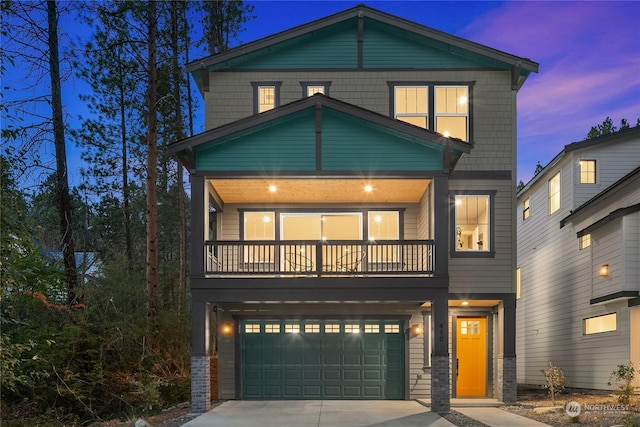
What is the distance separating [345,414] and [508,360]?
17.5 feet

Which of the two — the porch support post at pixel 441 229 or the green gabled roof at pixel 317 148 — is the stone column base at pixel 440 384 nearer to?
Result: the porch support post at pixel 441 229

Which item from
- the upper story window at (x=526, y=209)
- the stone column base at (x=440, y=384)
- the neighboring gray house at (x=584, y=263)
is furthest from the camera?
the upper story window at (x=526, y=209)

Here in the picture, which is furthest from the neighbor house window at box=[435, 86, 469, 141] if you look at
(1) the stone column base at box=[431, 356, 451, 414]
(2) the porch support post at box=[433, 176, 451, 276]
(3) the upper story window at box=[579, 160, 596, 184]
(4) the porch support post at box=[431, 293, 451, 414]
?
(1) the stone column base at box=[431, 356, 451, 414]

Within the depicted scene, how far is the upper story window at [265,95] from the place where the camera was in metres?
17.3

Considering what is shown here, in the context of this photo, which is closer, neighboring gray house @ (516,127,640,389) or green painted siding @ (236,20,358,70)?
neighboring gray house @ (516,127,640,389)

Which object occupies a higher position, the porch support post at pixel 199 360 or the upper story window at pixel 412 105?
the upper story window at pixel 412 105

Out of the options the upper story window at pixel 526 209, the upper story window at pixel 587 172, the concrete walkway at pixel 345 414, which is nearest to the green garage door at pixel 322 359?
the concrete walkway at pixel 345 414

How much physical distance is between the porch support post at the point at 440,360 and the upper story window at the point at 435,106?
17.6 feet

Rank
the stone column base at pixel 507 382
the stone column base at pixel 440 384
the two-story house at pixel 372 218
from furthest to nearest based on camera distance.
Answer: the two-story house at pixel 372 218 → the stone column base at pixel 507 382 → the stone column base at pixel 440 384

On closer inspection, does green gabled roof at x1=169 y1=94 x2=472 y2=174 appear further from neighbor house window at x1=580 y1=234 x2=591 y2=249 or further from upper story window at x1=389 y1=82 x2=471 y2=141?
neighbor house window at x1=580 y1=234 x2=591 y2=249

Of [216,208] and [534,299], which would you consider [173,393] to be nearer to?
[216,208]

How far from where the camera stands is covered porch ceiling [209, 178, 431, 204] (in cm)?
1515

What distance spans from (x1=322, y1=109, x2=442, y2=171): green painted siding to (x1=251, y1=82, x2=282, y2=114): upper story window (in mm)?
3256

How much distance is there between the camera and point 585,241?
1811 centimetres
